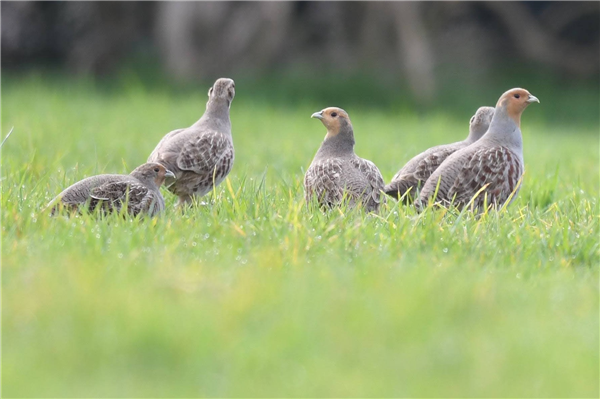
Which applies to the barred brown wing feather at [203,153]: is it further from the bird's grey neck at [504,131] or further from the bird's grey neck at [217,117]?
the bird's grey neck at [504,131]

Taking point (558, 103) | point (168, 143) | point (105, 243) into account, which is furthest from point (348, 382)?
point (558, 103)

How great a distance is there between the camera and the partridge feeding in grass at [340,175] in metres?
5.23

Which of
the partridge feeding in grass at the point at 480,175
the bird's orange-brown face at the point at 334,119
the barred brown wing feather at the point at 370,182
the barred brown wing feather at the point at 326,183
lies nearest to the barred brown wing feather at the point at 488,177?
the partridge feeding in grass at the point at 480,175

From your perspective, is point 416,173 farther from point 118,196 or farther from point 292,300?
point 292,300

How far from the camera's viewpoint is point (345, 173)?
5340mm

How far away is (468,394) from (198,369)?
84 cm

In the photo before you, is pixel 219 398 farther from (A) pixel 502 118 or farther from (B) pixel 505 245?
(A) pixel 502 118

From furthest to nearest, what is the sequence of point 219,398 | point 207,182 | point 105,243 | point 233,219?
point 207,182 → point 233,219 → point 105,243 → point 219,398

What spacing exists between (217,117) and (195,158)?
611 millimetres

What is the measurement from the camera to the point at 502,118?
5738 millimetres

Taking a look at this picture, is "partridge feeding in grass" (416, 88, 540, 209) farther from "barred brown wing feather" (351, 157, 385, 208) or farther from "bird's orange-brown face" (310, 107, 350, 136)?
"bird's orange-brown face" (310, 107, 350, 136)

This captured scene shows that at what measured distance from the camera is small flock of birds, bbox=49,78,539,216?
16.3 feet

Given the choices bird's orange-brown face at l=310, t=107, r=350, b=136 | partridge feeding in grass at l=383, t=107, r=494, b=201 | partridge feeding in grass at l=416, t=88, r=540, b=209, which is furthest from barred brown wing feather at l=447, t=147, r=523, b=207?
bird's orange-brown face at l=310, t=107, r=350, b=136

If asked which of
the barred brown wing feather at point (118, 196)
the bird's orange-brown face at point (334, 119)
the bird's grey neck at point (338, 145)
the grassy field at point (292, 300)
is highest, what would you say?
the bird's orange-brown face at point (334, 119)
